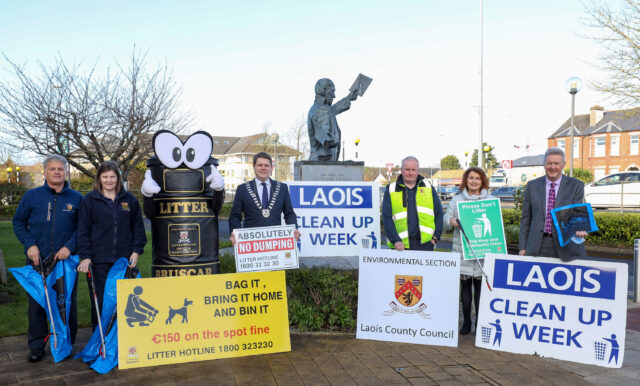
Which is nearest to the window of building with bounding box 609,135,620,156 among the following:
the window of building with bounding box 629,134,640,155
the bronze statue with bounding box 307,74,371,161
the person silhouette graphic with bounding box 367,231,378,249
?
the window of building with bounding box 629,134,640,155

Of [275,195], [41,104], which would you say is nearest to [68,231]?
[275,195]

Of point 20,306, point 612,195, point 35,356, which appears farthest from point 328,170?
point 612,195

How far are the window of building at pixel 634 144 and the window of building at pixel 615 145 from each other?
4.09 ft

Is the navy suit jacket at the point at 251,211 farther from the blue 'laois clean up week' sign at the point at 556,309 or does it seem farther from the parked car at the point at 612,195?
the parked car at the point at 612,195

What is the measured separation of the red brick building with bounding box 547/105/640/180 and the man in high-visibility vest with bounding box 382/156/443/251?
51872mm

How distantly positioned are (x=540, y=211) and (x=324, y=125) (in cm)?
459

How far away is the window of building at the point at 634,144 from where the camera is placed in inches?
1954

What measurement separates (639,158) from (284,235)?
185ft

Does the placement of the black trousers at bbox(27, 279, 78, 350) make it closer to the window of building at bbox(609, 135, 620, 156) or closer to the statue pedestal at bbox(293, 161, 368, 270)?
the statue pedestal at bbox(293, 161, 368, 270)

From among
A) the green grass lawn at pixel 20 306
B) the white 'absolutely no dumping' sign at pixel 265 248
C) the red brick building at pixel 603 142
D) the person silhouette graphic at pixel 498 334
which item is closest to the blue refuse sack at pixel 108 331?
the white 'absolutely no dumping' sign at pixel 265 248

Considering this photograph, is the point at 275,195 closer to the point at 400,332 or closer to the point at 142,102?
the point at 400,332

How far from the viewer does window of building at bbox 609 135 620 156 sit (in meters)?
51.3

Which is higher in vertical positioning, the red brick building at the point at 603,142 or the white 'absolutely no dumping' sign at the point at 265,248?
the red brick building at the point at 603,142

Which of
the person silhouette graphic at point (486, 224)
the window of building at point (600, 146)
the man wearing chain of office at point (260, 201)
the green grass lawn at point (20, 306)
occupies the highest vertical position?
the window of building at point (600, 146)
